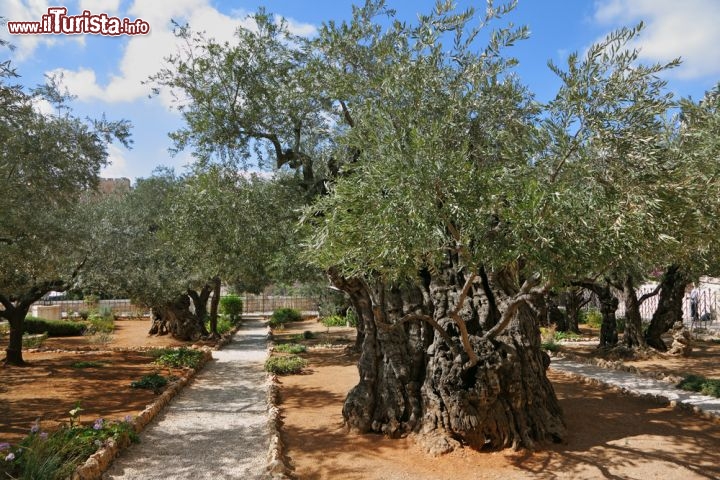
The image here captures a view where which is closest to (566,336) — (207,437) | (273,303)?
(207,437)

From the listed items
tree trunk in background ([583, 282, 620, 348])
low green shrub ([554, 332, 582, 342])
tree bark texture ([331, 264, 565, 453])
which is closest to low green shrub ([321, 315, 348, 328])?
low green shrub ([554, 332, 582, 342])

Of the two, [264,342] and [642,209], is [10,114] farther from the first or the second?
[264,342]

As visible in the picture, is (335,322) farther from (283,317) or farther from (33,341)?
(33,341)

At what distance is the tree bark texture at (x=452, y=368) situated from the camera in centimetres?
677

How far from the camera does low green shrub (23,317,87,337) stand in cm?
2212

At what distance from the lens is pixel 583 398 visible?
10.1 metres

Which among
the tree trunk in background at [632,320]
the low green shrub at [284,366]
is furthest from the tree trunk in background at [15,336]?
the tree trunk in background at [632,320]

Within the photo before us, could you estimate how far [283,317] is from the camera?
31.7m

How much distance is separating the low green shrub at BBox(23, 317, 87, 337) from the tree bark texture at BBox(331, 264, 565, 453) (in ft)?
62.3

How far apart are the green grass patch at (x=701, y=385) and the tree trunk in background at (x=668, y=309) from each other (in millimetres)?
5461

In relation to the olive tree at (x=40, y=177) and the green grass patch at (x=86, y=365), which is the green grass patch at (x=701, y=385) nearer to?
the olive tree at (x=40, y=177)

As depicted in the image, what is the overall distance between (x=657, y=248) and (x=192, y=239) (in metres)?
7.93

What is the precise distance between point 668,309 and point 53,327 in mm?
22710

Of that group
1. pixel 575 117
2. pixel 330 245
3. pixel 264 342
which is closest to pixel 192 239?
pixel 330 245
